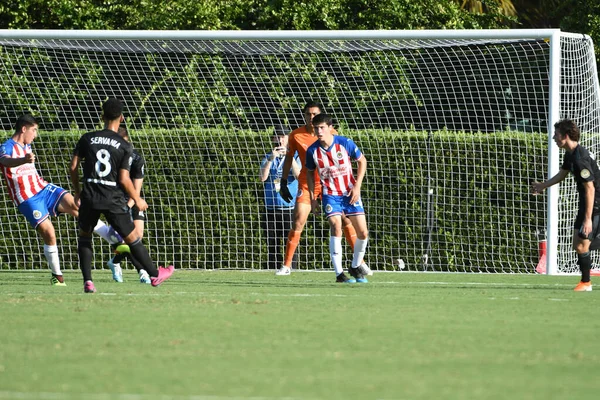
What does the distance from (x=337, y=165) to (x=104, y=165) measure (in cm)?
288

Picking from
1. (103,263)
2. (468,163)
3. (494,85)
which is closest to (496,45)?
(494,85)

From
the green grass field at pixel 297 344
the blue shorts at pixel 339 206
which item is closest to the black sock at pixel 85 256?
the green grass field at pixel 297 344

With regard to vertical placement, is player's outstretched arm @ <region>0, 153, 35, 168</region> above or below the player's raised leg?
above

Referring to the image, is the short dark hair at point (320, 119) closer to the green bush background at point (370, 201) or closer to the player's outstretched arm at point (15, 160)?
the player's outstretched arm at point (15, 160)

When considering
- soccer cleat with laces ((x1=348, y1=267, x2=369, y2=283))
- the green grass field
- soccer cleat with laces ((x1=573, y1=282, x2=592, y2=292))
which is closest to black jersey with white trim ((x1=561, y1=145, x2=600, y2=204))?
soccer cleat with laces ((x1=573, y1=282, x2=592, y2=292))

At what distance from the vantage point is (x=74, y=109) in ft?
54.2

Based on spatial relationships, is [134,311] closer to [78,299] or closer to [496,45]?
[78,299]

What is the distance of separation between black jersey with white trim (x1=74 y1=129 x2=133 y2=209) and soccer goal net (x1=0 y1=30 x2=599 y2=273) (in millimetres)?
5829

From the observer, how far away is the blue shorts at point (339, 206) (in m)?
11.9

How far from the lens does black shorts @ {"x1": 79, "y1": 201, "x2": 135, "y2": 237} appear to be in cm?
1015

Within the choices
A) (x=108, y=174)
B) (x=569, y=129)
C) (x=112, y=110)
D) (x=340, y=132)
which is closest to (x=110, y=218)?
(x=108, y=174)

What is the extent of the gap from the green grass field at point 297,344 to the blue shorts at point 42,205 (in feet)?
4.07

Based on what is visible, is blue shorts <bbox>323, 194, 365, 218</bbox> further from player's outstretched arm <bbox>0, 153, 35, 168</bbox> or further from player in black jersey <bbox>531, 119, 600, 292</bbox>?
player's outstretched arm <bbox>0, 153, 35, 168</bbox>

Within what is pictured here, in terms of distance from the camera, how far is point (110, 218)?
10.2 metres
